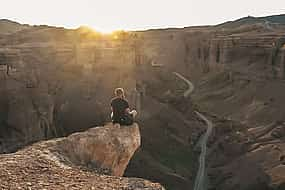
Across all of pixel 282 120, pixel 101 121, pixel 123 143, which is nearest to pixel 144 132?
pixel 101 121

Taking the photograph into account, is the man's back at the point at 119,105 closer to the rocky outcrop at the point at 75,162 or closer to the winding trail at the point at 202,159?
the rocky outcrop at the point at 75,162

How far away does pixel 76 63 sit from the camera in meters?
36.6

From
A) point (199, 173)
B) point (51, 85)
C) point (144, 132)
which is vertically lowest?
point (199, 173)

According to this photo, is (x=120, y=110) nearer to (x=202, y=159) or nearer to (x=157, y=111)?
(x=202, y=159)

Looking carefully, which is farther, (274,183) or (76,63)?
(76,63)

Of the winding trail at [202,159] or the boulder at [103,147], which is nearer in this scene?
the boulder at [103,147]

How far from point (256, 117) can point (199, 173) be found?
15409 millimetres

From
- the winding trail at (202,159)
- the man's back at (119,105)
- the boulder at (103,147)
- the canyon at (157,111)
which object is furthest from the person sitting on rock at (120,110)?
the winding trail at (202,159)

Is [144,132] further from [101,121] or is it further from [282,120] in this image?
[282,120]

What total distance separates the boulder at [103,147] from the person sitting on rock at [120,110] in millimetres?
213

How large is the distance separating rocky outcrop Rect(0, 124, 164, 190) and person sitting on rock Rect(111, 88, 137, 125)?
0.25 meters

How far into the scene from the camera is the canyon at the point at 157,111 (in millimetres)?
27156

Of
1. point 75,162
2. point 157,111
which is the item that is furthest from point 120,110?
point 157,111

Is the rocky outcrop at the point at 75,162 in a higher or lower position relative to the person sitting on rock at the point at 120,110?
lower
